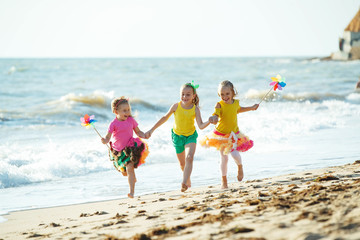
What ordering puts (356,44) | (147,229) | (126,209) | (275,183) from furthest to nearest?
(356,44)
(275,183)
(126,209)
(147,229)

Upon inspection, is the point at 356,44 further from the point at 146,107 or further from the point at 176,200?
the point at 176,200

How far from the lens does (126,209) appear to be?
5.15m

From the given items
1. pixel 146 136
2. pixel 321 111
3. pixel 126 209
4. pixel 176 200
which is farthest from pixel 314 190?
pixel 321 111

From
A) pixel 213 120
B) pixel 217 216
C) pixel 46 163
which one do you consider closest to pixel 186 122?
pixel 213 120

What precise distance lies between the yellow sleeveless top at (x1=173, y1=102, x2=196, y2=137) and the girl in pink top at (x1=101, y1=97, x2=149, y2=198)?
0.58m

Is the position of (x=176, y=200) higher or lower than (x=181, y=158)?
lower

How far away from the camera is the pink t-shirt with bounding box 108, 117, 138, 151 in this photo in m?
6.14

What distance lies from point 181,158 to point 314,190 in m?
2.37

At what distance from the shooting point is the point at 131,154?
20.0ft

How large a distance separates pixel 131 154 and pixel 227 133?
1309 millimetres

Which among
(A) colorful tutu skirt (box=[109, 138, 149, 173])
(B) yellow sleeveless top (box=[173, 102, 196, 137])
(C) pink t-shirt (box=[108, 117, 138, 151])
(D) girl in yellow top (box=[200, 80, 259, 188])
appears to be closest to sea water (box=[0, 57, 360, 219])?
(C) pink t-shirt (box=[108, 117, 138, 151])

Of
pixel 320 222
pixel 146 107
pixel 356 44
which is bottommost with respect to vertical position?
pixel 320 222

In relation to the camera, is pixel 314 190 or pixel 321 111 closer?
pixel 314 190

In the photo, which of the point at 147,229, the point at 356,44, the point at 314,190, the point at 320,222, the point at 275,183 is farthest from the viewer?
the point at 356,44
